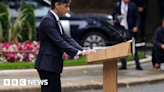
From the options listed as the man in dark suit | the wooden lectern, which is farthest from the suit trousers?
the wooden lectern

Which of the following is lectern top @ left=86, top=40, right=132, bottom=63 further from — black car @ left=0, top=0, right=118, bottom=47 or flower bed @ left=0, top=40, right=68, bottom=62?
black car @ left=0, top=0, right=118, bottom=47

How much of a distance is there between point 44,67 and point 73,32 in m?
6.06

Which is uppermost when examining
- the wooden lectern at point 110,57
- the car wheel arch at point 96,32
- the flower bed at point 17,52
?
the wooden lectern at point 110,57

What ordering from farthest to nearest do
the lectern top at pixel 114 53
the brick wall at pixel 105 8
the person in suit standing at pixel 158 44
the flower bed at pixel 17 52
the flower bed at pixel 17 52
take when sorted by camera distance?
the brick wall at pixel 105 8 < the flower bed at pixel 17 52 < the flower bed at pixel 17 52 < the person in suit standing at pixel 158 44 < the lectern top at pixel 114 53

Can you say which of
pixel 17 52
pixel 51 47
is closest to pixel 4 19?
pixel 17 52

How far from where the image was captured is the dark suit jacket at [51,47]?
3465mm

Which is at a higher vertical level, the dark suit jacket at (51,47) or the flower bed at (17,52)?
the dark suit jacket at (51,47)

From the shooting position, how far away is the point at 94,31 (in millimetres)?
9703

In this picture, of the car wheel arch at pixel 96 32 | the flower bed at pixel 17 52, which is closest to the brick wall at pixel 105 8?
the car wheel arch at pixel 96 32

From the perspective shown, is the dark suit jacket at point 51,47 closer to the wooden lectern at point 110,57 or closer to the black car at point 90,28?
the wooden lectern at point 110,57

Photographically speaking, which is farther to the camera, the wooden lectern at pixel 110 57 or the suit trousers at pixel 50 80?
the suit trousers at pixel 50 80

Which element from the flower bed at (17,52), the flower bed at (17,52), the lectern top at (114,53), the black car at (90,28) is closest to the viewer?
the lectern top at (114,53)

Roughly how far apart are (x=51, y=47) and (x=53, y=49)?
30mm

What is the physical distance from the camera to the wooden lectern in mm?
2979
